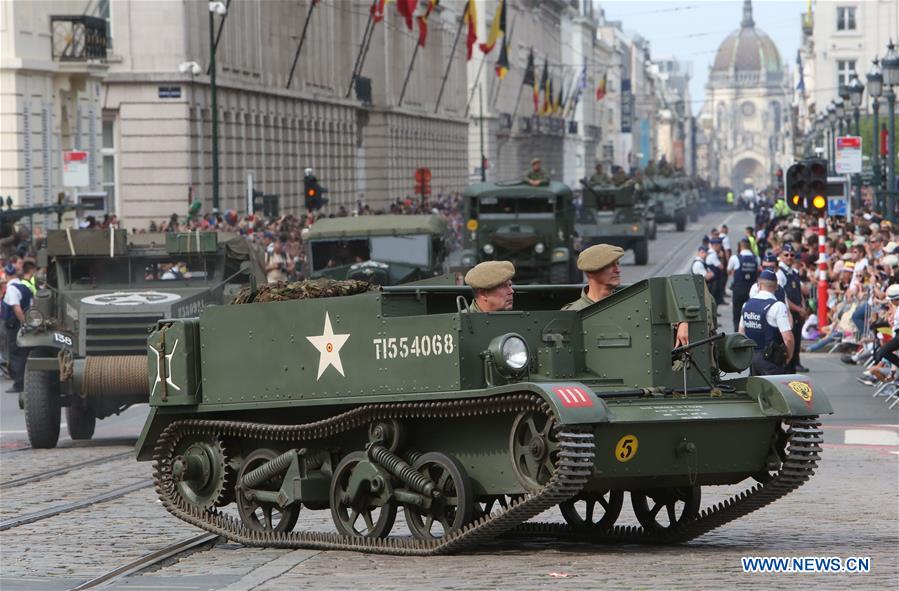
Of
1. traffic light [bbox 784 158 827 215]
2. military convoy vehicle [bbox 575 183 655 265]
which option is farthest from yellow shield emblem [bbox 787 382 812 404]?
military convoy vehicle [bbox 575 183 655 265]

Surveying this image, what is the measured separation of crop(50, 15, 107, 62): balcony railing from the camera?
4197 centimetres

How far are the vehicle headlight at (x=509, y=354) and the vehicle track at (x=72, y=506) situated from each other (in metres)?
4.32

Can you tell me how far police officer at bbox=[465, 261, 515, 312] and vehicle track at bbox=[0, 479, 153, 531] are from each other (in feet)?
13.3

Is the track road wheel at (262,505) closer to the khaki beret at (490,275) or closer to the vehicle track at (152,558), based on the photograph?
the vehicle track at (152,558)

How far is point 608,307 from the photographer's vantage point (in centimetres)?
1173

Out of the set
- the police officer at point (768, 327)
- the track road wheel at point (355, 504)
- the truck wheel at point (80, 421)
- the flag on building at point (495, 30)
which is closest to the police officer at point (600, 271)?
the track road wheel at point (355, 504)

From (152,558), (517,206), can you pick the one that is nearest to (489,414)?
(152,558)

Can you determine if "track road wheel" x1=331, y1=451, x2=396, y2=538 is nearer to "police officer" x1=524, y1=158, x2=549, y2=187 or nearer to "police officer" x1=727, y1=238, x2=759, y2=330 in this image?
"police officer" x1=727, y1=238, x2=759, y2=330

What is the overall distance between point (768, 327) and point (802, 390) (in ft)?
28.4

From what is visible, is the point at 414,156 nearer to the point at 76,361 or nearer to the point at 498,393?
the point at 76,361

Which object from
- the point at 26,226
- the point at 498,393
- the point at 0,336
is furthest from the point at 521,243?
the point at 498,393

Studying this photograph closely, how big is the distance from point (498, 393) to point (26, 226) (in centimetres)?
2870

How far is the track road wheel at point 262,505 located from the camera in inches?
499

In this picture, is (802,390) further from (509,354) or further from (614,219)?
(614,219)
